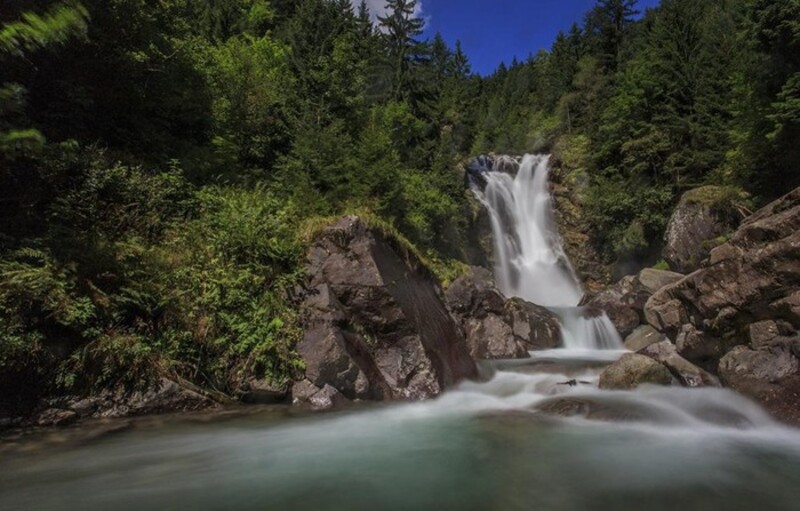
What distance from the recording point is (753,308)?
9328 mm

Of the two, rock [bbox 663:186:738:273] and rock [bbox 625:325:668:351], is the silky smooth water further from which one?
rock [bbox 663:186:738:273]

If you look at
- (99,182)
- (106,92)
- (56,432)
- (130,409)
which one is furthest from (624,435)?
(106,92)

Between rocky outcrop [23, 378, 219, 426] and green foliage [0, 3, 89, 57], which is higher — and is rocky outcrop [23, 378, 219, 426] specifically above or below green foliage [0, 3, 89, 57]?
below

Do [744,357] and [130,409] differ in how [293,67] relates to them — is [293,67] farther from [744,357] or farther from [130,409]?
[744,357]

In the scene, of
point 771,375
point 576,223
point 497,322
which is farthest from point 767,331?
point 576,223

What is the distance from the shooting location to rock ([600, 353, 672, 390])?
978 cm

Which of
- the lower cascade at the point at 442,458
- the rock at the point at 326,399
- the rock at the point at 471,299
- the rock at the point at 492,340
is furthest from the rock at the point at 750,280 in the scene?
the rock at the point at 326,399

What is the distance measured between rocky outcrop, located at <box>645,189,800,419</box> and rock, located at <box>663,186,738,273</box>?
24.5 ft

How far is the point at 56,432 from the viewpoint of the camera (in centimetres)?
632

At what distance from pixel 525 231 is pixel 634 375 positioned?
19057 mm

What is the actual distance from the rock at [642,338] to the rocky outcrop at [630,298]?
51cm

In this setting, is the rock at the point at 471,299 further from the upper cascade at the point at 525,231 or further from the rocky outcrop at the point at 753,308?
the upper cascade at the point at 525,231

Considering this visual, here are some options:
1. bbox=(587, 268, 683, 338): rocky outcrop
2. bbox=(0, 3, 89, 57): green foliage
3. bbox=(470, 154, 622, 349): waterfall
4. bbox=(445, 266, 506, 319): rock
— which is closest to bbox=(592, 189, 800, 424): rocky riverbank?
bbox=(587, 268, 683, 338): rocky outcrop

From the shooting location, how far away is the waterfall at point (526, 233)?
25.9m
